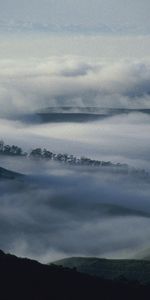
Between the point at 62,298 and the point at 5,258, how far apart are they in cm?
2168

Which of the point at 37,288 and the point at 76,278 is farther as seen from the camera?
the point at 76,278

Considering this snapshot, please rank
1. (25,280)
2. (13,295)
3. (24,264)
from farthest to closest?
1. (24,264)
2. (25,280)
3. (13,295)

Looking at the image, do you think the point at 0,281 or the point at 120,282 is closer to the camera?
the point at 0,281

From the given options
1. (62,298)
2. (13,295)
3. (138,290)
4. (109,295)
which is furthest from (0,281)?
(138,290)

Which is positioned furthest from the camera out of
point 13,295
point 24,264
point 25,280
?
point 24,264

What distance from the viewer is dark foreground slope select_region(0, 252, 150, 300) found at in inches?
4882

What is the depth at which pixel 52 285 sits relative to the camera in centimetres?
13025

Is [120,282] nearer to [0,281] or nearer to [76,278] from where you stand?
[76,278]

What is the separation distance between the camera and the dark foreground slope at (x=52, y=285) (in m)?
124

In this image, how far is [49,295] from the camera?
124 metres

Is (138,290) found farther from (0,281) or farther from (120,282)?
(0,281)

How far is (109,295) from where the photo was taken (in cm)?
13388

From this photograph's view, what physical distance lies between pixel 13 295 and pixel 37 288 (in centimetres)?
848

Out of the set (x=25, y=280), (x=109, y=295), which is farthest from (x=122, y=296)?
(x=25, y=280)
